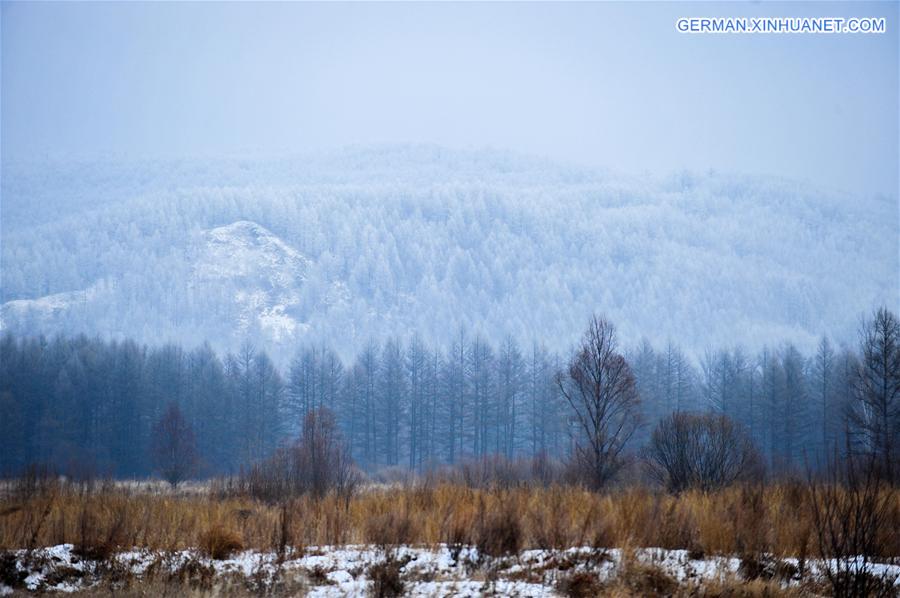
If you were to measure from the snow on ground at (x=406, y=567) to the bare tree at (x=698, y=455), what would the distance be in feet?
36.9

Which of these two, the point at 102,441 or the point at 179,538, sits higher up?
the point at 179,538

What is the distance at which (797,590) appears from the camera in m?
11.1

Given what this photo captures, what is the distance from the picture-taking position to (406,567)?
41.0 feet

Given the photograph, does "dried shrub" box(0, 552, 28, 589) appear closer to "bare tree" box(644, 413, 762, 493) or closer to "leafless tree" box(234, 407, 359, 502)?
"leafless tree" box(234, 407, 359, 502)

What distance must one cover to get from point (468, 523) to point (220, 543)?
13.2 feet

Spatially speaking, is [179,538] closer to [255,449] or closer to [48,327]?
[255,449]

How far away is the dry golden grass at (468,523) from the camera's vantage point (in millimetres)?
13023

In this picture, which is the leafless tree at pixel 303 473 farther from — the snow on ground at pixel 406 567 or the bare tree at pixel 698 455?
the bare tree at pixel 698 455

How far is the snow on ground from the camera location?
458 inches

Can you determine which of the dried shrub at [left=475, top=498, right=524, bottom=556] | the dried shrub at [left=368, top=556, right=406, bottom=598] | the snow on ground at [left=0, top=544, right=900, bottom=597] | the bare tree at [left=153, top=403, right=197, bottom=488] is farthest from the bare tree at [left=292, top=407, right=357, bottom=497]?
the bare tree at [left=153, top=403, right=197, bottom=488]

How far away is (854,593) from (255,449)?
77072 mm

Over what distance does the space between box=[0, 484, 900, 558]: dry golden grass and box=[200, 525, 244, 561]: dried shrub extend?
39mm

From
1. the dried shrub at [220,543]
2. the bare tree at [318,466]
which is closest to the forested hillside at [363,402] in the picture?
the bare tree at [318,466]

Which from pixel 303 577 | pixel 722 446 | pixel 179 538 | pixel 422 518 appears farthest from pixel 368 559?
pixel 722 446
